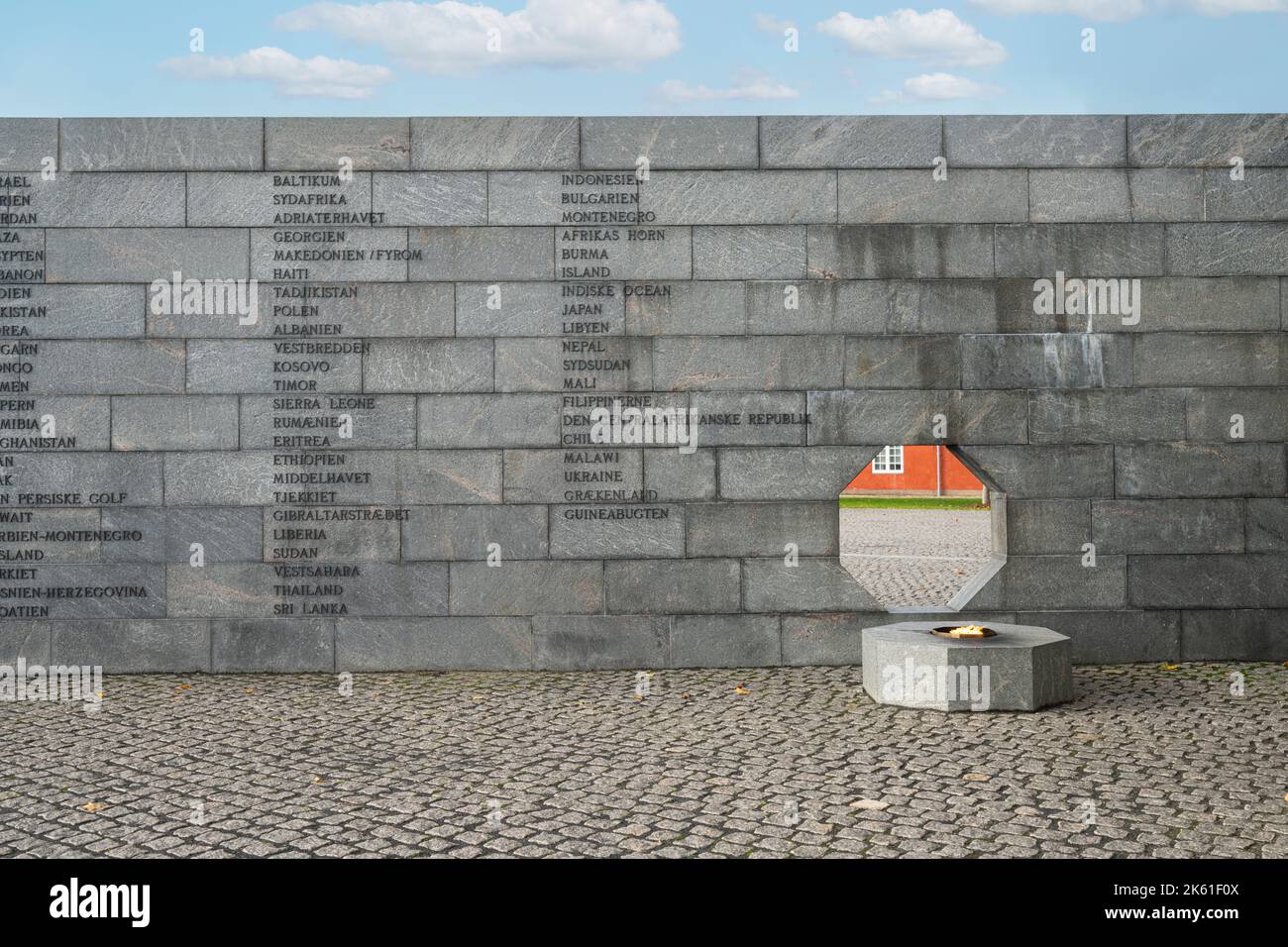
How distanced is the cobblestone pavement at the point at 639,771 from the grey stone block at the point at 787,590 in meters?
0.78

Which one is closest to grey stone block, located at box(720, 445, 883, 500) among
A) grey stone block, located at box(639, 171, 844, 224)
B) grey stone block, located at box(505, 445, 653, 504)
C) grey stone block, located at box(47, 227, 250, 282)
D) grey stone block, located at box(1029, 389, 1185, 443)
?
grey stone block, located at box(505, 445, 653, 504)

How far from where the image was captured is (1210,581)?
1051 centimetres

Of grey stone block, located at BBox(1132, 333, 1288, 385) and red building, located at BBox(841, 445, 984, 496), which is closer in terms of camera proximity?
grey stone block, located at BBox(1132, 333, 1288, 385)

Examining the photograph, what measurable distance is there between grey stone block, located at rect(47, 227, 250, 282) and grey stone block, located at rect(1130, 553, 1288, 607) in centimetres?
865

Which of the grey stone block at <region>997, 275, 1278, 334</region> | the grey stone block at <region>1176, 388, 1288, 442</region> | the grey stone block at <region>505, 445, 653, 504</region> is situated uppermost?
the grey stone block at <region>997, 275, 1278, 334</region>

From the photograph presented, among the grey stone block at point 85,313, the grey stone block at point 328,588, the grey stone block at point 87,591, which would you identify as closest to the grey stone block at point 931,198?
the grey stone block at point 328,588

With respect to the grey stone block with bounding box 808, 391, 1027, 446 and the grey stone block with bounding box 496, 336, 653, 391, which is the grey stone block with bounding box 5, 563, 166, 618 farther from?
the grey stone block with bounding box 808, 391, 1027, 446

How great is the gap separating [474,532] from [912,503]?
3156 centimetres

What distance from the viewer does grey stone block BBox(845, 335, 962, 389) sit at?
10586 millimetres

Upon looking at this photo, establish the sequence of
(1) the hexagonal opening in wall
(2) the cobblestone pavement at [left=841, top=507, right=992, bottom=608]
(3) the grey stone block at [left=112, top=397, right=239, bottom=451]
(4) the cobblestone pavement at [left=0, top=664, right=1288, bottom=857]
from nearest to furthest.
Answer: (4) the cobblestone pavement at [left=0, top=664, right=1288, bottom=857] < (3) the grey stone block at [left=112, top=397, right=239, bottom=451] < (1) the hexagonal opening in wall < (2) the cobblestone pavement at [left=841, top=507, right=992, bottom=608]

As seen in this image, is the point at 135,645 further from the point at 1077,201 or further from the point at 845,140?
the point at 1077,201

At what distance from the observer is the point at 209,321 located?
1050cm

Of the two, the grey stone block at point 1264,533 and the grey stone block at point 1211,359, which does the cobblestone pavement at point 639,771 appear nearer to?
the grey stone block at point 1264,533

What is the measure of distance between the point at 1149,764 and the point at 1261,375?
16.7 feet
